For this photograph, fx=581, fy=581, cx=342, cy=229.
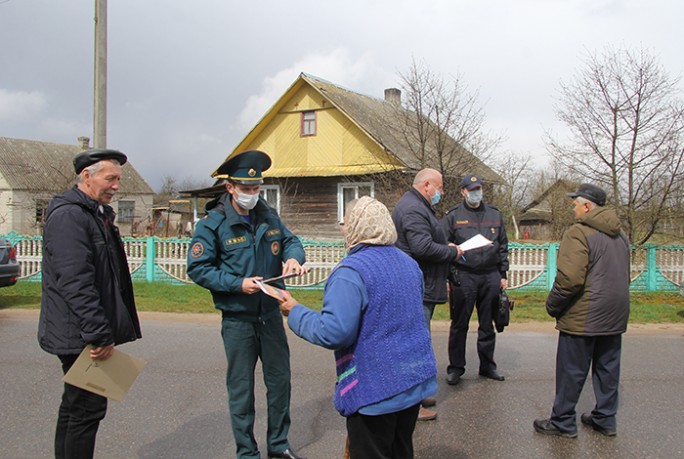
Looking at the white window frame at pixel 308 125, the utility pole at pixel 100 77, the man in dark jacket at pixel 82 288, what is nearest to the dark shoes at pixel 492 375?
the man in dark jacket at pixel 82 288

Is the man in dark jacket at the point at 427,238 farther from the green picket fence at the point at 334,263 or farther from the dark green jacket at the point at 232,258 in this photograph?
the green picket fence at the point at 334,263

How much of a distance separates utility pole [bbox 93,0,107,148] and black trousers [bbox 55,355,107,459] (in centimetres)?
821

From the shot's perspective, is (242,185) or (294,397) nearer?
(242,185)

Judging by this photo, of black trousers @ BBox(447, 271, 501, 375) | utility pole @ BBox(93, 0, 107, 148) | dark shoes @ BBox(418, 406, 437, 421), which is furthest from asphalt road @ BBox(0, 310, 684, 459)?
utility pole @ BBox(93, 0, 107, 148)

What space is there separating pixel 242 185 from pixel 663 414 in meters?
4.07

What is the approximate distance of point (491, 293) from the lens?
18.9 feet

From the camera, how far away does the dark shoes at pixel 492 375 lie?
5930mm

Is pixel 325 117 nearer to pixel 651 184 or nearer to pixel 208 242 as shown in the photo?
pixel 651 184

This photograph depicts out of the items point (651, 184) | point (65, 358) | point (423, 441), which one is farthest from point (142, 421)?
point (651, 184)

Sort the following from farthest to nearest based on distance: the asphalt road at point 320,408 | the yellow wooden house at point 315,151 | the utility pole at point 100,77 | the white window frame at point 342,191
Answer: the white window frame at point 342,191, the yellow wooden house at point 315,151, the utility pole at point 100,77, the asphalt road at point 320,408

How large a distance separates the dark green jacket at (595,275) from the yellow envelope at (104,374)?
3075 millimetres

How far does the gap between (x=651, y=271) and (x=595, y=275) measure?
9750 mm

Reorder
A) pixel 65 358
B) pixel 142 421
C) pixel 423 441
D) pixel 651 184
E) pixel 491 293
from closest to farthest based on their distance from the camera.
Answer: pixel 65 358
pixel 423 441
pixel 142 421
pixel 491 293
pixel 651 184

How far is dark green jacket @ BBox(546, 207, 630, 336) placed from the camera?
4316 mm
